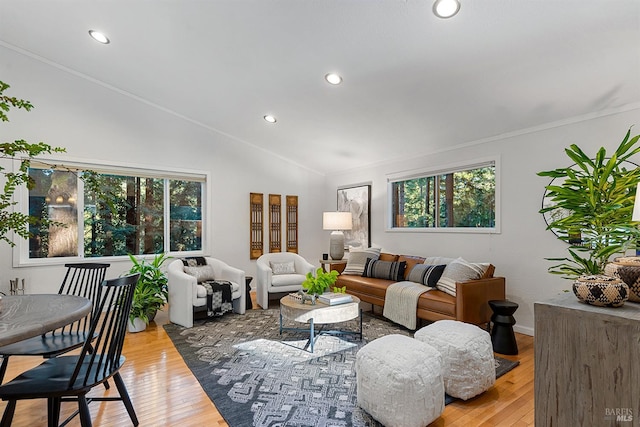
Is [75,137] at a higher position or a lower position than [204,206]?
higher

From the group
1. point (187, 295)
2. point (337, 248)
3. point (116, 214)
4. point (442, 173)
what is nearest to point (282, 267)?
point (337, 248)

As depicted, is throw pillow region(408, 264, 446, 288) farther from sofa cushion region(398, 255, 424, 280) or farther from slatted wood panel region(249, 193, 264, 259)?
A: slatted wood panel region(249, 193, 264, 259)

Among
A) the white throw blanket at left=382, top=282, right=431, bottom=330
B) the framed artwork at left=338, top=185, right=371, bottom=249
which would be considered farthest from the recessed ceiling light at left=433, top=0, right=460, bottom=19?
the framed artwork at left=338, top=185, right=371, bottom=249

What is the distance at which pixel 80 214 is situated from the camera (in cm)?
451

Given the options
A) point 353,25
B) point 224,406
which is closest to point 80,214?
point 224,406

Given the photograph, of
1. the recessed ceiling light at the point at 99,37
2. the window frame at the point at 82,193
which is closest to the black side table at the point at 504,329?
the window frame at the point at 82,193

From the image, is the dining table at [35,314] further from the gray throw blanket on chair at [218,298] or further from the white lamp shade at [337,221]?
the white lamp shade at [337,221]

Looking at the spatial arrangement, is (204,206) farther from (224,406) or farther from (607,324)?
(607,324)

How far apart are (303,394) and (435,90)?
9.65ft

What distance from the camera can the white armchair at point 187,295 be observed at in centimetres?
387

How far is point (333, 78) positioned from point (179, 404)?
10.2ft

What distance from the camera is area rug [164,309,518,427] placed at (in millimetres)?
2115

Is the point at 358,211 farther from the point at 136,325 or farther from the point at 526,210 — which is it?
the point at 136,325

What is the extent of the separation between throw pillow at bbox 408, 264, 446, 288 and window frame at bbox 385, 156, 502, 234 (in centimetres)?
72
